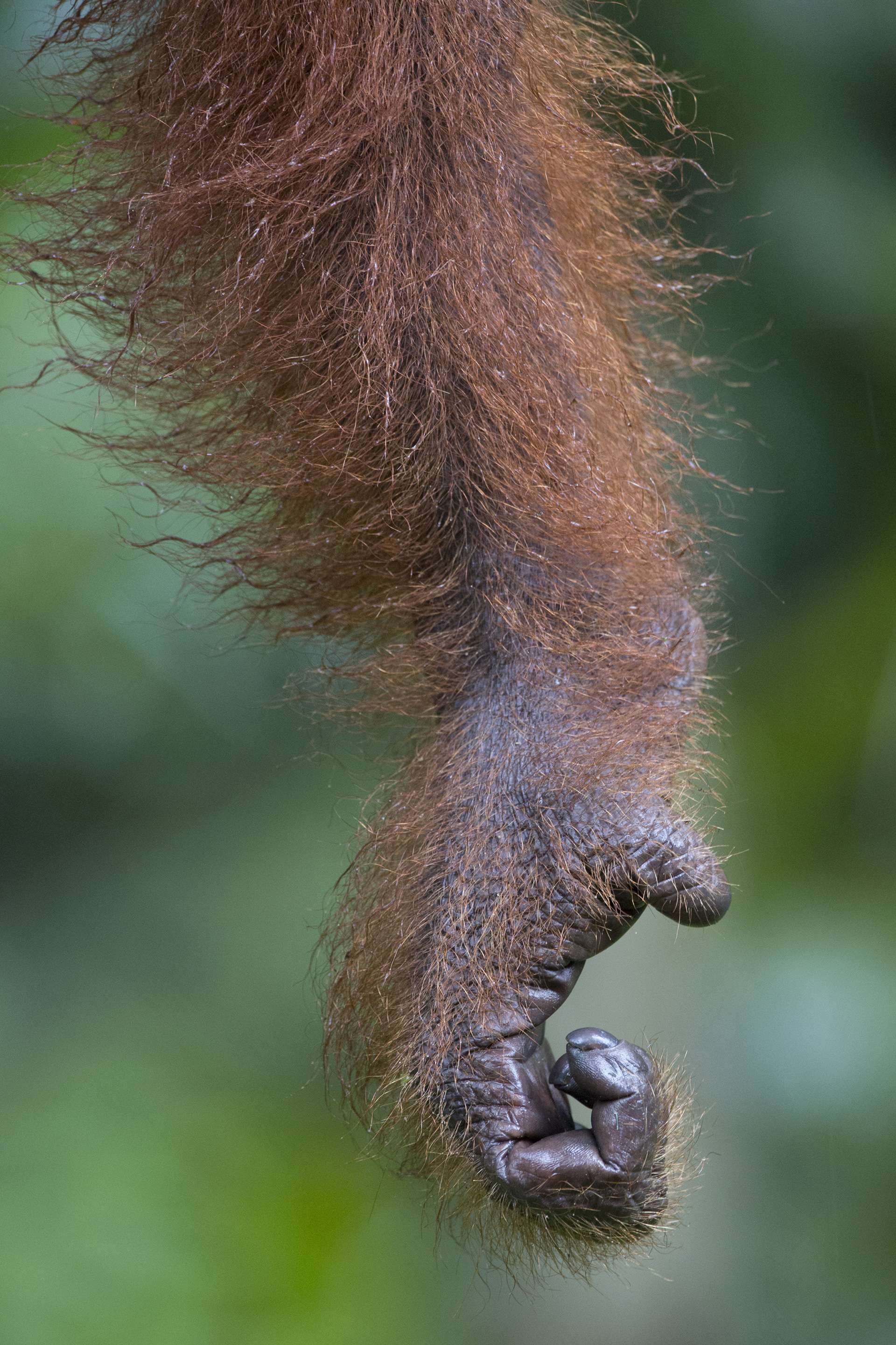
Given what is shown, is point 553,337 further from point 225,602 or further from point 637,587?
point 225,602

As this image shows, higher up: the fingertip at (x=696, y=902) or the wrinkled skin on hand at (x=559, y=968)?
the fingertip at (x=696, y=902)

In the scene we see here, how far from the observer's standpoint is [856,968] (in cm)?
83

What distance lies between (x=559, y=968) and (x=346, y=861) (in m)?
0.43

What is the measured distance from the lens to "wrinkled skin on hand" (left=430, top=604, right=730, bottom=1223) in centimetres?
36

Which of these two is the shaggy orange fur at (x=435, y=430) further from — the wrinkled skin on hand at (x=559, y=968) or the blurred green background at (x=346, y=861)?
the blurred green background at (x=346, y=861)

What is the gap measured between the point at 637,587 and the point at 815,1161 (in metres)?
0.56

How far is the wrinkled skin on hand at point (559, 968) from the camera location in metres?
0.36

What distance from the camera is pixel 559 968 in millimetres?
398

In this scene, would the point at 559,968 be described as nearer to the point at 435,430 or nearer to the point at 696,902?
the point at 696,902

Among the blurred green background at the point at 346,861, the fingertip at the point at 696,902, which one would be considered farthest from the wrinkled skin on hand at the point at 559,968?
the blurred green background at the point at 346,861

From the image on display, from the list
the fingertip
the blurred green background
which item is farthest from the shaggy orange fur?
the blurred green background

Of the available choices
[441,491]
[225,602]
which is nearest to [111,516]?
[225,602]

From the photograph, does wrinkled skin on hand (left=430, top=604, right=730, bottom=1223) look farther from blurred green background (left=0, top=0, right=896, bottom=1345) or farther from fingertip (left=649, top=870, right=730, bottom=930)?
blurred green background (left=0, top=0, right=896, bottom=1345)

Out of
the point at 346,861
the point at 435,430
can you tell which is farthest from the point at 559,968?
the point at 346,861
